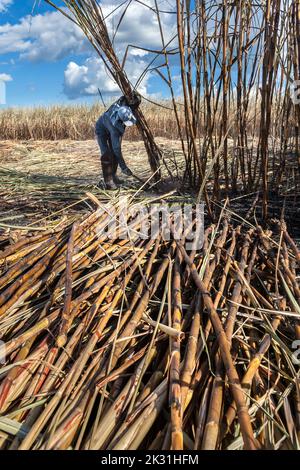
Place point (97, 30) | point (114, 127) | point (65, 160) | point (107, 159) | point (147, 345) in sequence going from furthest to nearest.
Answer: point (65, 160) < point (107, 159) < point (114, 127) < point (97, 30) < point (147, 345)

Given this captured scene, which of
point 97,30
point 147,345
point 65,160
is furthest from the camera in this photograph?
point 65,160

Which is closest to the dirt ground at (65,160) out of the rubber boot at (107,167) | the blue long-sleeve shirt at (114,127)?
the rubber boot at (107,167)

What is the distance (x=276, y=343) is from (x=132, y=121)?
2.64 m

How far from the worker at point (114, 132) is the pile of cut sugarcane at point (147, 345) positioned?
1.95m

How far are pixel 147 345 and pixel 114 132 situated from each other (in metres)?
3.01

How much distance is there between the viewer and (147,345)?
1.09 metres

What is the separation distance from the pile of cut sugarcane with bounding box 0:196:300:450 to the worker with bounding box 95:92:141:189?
195cm

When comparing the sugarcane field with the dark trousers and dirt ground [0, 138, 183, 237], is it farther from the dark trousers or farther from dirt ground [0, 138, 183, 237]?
the dark trousers

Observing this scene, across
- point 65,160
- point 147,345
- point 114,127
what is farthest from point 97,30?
point 65,160

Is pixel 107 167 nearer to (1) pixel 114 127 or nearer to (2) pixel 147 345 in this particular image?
(1) pixel 114 127

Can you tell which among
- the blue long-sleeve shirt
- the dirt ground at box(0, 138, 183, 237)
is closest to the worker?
the blue long-sleeve shirt

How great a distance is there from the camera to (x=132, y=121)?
3316 mm

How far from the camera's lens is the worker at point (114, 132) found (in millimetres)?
3281
